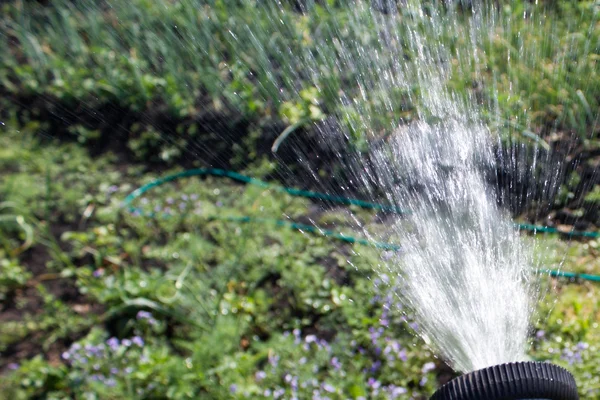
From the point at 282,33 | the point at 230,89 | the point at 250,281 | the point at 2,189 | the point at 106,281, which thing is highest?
the point at 282,33

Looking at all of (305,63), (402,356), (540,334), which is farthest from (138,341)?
(305,63)

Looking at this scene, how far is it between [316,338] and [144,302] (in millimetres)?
719

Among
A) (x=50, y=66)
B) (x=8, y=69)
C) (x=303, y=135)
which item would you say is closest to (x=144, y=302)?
(x=303, y=135)

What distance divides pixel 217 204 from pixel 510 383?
7.71 ft

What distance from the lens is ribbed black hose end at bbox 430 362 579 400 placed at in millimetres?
1114

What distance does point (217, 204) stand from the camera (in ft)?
10.9

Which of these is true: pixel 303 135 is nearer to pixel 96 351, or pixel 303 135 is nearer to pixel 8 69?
pixel 96 351

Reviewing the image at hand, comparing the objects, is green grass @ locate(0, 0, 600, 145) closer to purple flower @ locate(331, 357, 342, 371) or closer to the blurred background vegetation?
the blurred background vegetation

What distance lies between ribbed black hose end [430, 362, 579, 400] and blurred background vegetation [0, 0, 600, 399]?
1201 millimetres

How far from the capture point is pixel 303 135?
3.56 metres

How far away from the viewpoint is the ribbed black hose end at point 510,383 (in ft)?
3.66

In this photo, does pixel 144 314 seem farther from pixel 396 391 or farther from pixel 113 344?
pixel 396 391

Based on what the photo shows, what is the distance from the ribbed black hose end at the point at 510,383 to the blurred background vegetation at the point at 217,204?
3.94ft

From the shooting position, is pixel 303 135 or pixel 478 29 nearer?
pixel 303 135
